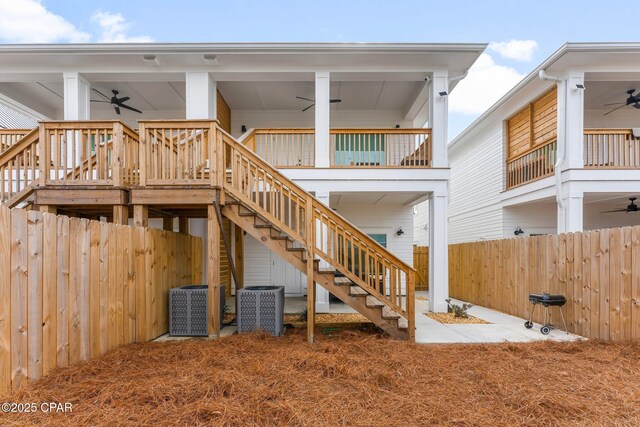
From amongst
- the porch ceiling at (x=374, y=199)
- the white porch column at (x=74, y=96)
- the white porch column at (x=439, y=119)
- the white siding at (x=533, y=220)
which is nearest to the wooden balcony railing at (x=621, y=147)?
the white siding at (x=533, y=220)

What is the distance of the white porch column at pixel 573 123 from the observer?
24.9 ft

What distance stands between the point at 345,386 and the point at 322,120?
5.70 meters

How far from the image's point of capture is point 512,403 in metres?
3.09

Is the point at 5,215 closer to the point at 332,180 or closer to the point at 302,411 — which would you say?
the point at 302,411

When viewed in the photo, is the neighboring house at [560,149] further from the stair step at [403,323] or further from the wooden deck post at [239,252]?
the wooden deck post at [239,252]

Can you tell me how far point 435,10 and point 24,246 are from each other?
1412 centimetres

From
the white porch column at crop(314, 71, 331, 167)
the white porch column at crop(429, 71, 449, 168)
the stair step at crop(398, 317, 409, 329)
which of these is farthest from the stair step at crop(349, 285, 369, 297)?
the white porch column at crop(429, 71, 449, 168)

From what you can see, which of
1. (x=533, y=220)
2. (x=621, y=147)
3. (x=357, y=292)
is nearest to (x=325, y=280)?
(x=357, y=292)

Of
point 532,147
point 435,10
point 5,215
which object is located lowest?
point 5,215

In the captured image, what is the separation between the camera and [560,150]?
25.4ft

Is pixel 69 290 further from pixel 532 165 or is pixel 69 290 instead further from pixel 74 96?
pixel 532 165

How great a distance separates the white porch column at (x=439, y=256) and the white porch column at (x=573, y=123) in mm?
3081

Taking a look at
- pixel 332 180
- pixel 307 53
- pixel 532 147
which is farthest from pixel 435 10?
pixel 332 180

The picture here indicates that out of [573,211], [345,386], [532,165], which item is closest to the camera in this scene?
[345,386]
